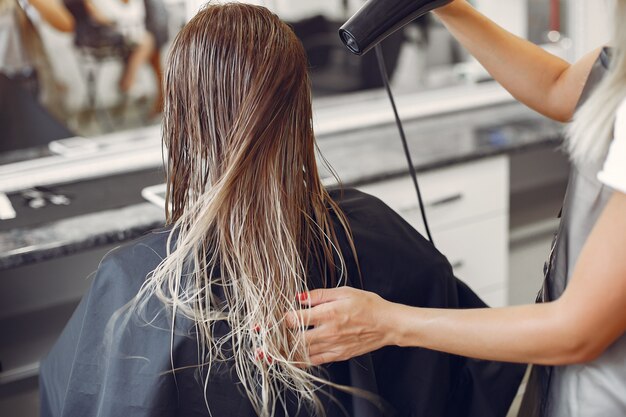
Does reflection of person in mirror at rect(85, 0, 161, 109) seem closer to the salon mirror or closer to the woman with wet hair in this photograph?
the salon mirror

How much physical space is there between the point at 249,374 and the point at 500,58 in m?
0.79

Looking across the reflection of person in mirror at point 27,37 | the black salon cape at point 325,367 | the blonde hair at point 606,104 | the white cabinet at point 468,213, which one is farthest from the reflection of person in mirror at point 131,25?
the blonde hair at point 606,104

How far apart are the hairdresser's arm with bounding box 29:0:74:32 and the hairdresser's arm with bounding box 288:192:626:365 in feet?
6.02

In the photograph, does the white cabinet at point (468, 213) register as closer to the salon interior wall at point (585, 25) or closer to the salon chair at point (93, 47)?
the salon chair at point (93, 47)

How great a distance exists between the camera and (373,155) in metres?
2.70

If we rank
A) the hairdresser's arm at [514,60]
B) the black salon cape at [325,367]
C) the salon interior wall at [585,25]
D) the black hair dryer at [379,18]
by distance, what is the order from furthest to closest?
the salon interior wall at [585,25] < the hairdresser's arm at [514,60] < the black hair dryer at [379,18] < the black salon cape at [325,367]

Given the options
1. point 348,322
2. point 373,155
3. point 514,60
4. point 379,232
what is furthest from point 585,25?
point 348,322

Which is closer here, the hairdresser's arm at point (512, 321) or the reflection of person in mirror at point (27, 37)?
the hairdresser's arm at point (512, 321)

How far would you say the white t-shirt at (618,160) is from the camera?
975 millimetres

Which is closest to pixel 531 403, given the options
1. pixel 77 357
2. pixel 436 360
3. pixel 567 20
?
pixel 436 360

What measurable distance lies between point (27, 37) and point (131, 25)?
37 centimetres

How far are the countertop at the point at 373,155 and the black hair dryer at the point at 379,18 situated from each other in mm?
893

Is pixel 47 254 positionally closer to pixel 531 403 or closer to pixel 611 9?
pixel 531 403

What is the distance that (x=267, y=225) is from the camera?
50.4 inches
